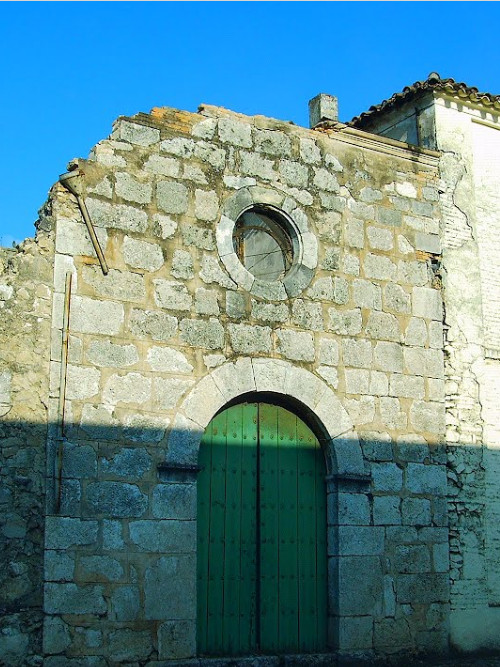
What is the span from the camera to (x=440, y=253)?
29.2ft

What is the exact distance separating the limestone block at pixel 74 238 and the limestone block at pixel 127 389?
38.7 inches

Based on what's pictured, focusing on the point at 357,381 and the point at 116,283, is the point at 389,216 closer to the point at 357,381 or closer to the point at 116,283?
the point at 357,381

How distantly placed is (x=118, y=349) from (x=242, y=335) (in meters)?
1.12

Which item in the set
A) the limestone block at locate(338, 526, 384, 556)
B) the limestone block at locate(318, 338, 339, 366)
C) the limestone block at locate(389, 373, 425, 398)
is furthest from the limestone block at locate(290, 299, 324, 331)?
the limestone block at locate(338, 526, 384, 556)

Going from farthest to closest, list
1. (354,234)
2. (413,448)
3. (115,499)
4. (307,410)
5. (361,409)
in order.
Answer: (354,234), (413,448), (361,409), (307,410), (115,499)

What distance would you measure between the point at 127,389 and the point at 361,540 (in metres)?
2.46

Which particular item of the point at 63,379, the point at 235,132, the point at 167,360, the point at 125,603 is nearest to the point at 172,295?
the point at 167,360

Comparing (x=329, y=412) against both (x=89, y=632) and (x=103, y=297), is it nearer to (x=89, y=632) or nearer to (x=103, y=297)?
(x=103, y=297)

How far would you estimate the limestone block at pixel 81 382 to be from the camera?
22.0ft

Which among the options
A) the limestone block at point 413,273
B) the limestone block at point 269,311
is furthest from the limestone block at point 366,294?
the limestone block at point 269,311

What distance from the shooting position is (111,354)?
273 inches

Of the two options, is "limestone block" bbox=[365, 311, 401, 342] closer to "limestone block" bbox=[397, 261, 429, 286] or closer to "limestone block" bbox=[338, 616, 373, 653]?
"limestone block" bbox=[397, 261, 429, 286]

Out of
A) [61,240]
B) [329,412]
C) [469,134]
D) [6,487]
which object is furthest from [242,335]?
[469,134]

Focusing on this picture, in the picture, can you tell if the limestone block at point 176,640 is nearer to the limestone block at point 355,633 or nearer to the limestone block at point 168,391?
the limestone block at point 355,633
